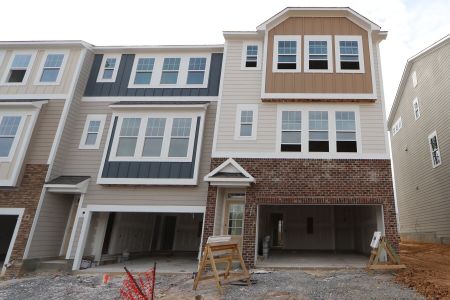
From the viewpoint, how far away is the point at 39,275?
11258 millimetres

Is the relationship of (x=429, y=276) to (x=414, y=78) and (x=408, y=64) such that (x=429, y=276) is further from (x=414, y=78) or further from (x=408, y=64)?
(x=408, y=64)

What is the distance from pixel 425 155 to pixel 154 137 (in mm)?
17446

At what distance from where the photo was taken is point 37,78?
14.5 metres

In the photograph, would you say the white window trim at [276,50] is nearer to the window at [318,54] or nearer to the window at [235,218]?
the window at [318,54]

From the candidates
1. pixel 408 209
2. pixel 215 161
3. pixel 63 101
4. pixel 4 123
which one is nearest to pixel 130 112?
pixel 63 101

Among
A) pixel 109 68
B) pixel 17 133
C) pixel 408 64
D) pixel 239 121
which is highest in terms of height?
pixel 408 64

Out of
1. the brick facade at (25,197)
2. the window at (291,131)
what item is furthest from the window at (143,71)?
the window at (291,131)

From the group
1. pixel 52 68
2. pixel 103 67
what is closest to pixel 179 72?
pixel 103 67

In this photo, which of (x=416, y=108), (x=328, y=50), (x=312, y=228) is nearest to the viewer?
(x=328, y=50)

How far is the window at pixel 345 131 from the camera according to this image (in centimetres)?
1177

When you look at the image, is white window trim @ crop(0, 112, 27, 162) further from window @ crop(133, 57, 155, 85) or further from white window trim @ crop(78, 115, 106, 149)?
window @ crop(133, 57, 155, 85)

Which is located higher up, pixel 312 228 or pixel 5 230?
pixel 312 228

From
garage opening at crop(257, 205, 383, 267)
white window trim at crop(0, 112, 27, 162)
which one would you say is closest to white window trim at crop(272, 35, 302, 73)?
garage opening at crop(257, 205, 383, 267)

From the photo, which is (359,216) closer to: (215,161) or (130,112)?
(215,161)
